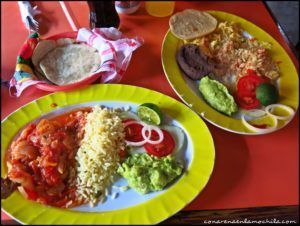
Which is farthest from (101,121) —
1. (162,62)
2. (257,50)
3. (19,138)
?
(257,50)

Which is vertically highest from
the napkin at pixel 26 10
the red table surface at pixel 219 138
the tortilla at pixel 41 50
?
the napkin at pixel 26 10

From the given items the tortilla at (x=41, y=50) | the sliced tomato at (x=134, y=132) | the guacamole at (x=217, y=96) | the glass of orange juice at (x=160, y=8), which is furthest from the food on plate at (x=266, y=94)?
the tortilla at (x=41, y=50)

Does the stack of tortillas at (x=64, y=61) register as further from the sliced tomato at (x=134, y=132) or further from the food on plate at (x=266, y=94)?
the food on plate at (x=266, y=94)

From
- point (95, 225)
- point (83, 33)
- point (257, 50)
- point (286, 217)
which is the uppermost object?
point (83, 33)

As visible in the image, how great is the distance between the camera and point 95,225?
104cm

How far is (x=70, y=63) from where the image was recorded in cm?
144

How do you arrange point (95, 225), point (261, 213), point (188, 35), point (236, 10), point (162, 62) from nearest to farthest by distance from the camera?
point (95, 225)
point (261, 213)
point (162, 62)
point (188, 35)
point (236, 10)

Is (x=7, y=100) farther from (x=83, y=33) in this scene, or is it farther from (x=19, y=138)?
(x=83, y=33)

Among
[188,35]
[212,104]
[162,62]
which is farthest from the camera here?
[188,35]

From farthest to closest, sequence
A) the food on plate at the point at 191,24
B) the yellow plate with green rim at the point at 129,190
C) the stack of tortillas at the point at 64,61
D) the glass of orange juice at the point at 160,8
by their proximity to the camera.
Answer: the glass of orange juice at the point at 160,8, the food on plate at the point at 191,24, the stack of tortillas at the point at 64,61, the yellow plate with green rim at the point at 129,190

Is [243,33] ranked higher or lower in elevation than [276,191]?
higher

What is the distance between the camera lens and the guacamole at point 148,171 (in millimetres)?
1100

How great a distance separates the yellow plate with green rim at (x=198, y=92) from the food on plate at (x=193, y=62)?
0.09ft

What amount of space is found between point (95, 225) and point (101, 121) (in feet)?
1.19
